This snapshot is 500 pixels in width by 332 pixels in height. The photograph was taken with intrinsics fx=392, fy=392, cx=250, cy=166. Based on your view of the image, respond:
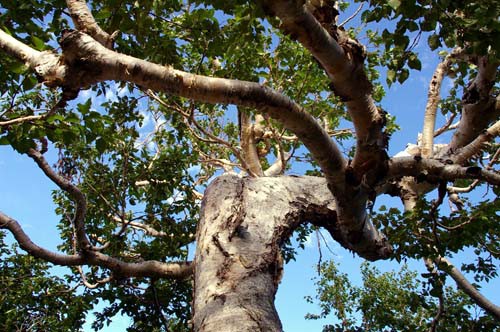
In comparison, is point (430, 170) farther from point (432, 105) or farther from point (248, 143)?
point (248, 143)

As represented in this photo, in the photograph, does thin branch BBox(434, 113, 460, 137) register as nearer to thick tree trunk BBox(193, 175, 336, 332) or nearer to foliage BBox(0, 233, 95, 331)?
thick tree trunk BBox(193, 175, 336, 332)

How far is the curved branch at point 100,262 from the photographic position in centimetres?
354

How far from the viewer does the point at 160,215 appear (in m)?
5.43

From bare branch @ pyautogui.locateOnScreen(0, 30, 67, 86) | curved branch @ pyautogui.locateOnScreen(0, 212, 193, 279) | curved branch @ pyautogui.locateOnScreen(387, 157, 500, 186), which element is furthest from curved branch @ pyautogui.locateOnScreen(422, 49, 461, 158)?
bare branch @ pyautogui.locateOnScreen(0, 30, 67, 86)

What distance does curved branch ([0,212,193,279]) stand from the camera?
11.6 ft

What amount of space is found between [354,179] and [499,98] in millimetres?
1811

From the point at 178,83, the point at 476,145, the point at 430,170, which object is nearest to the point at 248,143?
the point at 476,145

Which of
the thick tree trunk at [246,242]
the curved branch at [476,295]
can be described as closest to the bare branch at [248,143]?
the thick tree trunk at [246,242]

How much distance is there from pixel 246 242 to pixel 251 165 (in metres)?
3.93

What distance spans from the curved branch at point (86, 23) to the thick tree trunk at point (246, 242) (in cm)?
139

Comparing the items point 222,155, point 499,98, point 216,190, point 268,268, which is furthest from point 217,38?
point 222,155

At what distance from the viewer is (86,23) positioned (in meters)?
2.33

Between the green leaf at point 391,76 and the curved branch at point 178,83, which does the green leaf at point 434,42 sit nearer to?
the green leaf at point 391,76

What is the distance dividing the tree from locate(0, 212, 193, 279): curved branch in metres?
0.01
